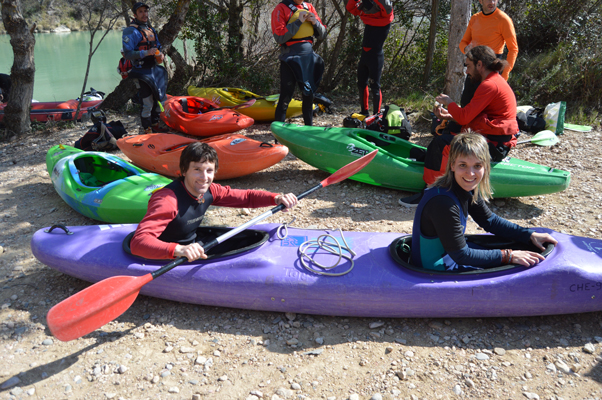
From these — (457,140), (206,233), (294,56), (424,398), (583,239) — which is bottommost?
(424,398)

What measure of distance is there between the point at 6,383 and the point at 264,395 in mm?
1341

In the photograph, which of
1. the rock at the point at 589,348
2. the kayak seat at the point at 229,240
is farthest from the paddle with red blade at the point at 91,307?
the rock at the point at 589,348

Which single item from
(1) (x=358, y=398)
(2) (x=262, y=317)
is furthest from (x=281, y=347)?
(1) (x=358, y=398)

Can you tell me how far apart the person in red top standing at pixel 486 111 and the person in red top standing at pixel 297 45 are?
1.80 m

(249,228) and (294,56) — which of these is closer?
(249,228)

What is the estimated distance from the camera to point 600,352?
7.73 ft

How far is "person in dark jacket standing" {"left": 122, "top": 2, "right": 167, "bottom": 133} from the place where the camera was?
5.09 metres

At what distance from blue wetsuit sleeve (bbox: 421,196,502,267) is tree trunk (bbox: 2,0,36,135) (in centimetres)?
577

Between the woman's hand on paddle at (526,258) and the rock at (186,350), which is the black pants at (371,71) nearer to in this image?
the woman's hand on paddle at (526,258)

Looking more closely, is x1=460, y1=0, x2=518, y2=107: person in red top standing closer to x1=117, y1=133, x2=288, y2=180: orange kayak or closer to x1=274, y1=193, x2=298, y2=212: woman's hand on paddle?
x1=117, y1=133, x2=288, y2=180: orange kayak

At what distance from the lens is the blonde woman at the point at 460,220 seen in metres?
2.23

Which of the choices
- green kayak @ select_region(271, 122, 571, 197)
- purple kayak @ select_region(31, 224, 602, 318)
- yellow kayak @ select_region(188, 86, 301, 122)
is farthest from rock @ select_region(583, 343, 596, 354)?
yellow kayak @ select_region(188, 86, 301, 122)

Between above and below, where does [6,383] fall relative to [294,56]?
below

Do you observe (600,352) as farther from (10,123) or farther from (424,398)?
(10,123)
